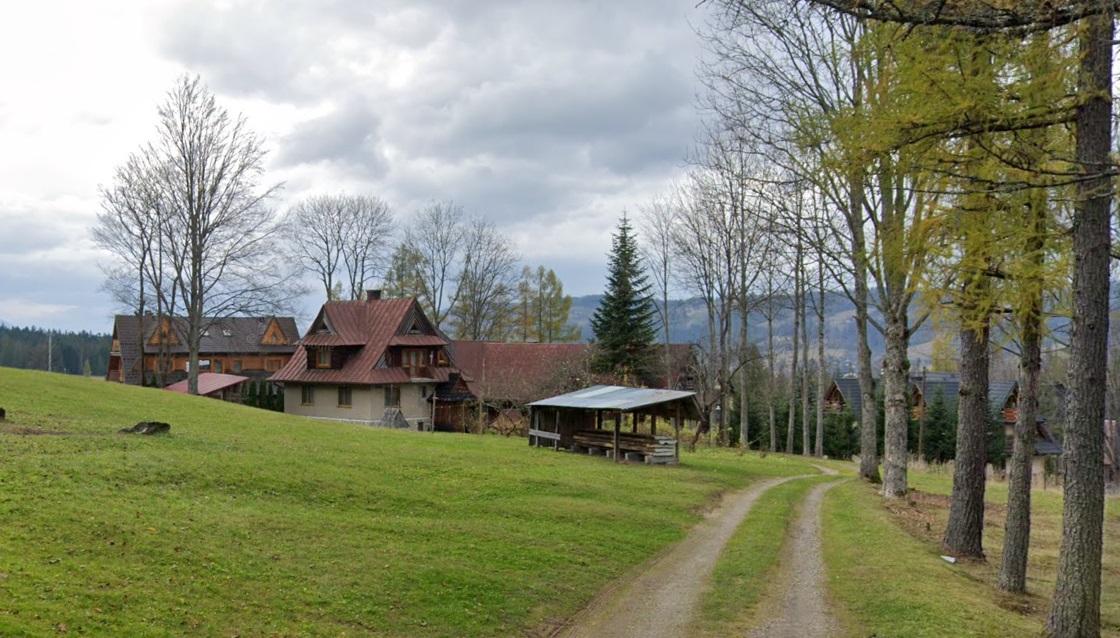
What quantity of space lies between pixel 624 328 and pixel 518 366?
8.22 meters

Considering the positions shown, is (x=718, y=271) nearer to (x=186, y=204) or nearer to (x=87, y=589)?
(x=186, y=204)

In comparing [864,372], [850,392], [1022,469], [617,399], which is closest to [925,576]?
[1022,469]

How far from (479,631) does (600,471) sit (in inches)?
574

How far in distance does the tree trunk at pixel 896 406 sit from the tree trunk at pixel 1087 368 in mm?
12968

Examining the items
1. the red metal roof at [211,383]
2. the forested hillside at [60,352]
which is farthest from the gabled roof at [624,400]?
the forested hillside at [60,352]

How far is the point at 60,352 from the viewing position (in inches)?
4419

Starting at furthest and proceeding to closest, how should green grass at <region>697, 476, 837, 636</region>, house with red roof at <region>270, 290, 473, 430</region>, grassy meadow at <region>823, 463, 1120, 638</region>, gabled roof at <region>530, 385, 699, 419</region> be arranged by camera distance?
house with red roof at <region>270, 290, 473, 430</region> < gabled roof at <region>530, 385, 699, 419</region> < green grass at <region>697, 476, 837, 636</region> < grassy meadow at <region>823, 463, 1120, 638</region>

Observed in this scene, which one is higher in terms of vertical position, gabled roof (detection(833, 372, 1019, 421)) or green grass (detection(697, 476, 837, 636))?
gabled roof (detection(833, 372, 1019, 421))

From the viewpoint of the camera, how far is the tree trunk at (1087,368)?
27.9ft

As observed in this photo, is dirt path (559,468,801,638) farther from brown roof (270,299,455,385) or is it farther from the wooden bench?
brown roof (270,299,455,385)

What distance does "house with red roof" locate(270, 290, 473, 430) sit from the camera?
45125 mm

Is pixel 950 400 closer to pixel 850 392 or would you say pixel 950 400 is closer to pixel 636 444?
pixel 850 392

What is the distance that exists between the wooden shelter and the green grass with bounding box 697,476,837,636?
252 inches

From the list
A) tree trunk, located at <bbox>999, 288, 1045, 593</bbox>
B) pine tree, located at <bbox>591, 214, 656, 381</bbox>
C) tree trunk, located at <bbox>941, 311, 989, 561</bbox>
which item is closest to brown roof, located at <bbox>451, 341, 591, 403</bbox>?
pine tree, located at <bbox>591, 214, 656, 381</bbox>
